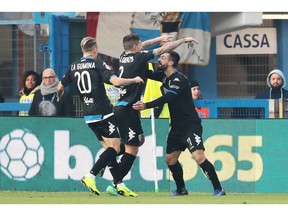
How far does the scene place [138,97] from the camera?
50.7 ft

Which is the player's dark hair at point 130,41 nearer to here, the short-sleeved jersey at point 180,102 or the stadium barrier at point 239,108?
the short-sleeved jersey at point 180,102

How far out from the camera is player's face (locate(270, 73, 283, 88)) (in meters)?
20.0

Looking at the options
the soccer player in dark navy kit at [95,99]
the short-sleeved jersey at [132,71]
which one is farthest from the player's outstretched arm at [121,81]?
the short-sleeved jersey at [132,71]

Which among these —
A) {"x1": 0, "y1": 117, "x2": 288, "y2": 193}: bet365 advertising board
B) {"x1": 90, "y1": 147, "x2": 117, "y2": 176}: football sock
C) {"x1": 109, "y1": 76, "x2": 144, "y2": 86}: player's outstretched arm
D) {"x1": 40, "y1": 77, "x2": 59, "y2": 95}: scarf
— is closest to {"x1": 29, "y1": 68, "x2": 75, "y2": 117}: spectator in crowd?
{"x1": 40, "y1": 77, "x2": 59, "y2": 95}: scarf

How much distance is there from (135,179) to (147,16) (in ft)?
18.1

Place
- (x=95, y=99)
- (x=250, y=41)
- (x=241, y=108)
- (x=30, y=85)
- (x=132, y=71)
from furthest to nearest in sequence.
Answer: (x=250, y=41)
(x=30, y=85)
(x=241, y=108)
(x=95, y=99)
(x=132, y=71)

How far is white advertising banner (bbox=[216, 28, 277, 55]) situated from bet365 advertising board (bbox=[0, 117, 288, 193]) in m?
7.64

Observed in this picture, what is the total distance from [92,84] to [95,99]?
9.0 inches

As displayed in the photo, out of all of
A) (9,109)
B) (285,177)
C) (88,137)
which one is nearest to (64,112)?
(88,137)

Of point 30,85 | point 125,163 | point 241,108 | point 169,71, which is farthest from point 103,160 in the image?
point 30,85

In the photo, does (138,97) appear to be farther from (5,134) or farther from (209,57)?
(209,57)

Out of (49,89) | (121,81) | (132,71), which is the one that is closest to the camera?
(121,81)

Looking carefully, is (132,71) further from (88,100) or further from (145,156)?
(145,156)

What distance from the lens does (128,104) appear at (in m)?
15.4
